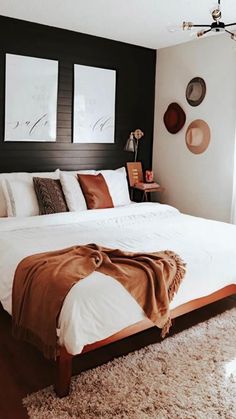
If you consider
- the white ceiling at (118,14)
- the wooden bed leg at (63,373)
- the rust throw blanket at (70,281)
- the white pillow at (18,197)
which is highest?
the white ceiling at (118,14)

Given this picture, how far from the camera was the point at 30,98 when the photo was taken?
166 inches

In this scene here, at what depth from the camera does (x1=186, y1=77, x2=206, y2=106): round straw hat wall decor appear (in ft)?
15.1

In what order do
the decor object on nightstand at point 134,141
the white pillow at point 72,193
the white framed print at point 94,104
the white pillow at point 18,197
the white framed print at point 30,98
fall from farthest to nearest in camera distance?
the decor object on nightstand at point 134,141 < the white framed print at point 94,104 < the white framed print at point 30,98 < the white pillow at point 72,193 < the white pillow at point 18,197

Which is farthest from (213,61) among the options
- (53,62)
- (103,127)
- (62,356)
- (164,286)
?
(62,356)

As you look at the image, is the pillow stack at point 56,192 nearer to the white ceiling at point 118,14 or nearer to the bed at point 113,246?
the bed at point 113,246

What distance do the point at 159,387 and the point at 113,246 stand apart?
3.32ft

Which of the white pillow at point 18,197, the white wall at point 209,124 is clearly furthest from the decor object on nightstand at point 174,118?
the white pillow at point 18,197

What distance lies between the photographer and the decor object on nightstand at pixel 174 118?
4.93m

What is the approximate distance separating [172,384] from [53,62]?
11.0 feet

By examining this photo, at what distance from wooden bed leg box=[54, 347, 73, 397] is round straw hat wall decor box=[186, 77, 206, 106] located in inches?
134

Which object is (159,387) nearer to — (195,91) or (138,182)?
(138,182)

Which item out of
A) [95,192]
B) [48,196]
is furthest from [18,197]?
[95,192]

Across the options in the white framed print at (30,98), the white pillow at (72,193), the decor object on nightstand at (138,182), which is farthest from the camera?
the decor object on nightstand at (138,182)

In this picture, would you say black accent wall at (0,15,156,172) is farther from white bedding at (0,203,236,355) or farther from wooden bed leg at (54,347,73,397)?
wooden bed leg at (54,347,73,397)
